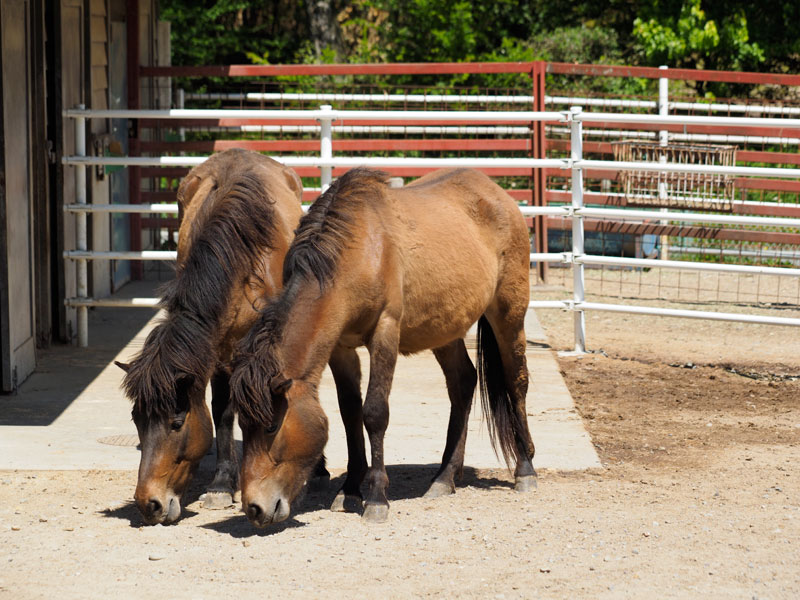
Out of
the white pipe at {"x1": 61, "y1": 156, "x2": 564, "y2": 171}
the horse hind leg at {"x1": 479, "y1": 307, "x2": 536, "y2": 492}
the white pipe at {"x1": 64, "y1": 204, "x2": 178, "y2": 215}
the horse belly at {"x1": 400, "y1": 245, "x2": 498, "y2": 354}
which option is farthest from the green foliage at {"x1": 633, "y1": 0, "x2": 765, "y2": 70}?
the horse belly at {"x1": 400, "y1": 245, "x2": 498, "y2": 354}

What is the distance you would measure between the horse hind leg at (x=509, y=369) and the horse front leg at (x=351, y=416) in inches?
33.0

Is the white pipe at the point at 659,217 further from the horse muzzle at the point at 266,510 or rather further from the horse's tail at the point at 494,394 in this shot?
the horse muzzle at the point at 266,510

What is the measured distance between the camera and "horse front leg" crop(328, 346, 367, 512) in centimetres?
508

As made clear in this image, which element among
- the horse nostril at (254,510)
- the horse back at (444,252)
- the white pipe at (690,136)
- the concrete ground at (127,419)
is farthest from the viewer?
the white pipe at (690,136)

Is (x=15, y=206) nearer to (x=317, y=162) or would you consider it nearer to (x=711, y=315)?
(x=317, y=162)

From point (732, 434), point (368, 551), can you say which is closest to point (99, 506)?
point (368, 551)

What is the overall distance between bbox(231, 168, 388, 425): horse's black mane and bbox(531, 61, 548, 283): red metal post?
5895 mm

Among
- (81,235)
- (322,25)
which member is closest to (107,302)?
(81,235)

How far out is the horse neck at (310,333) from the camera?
176 inches

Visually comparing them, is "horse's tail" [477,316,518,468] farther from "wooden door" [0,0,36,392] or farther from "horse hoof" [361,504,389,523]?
"wooden door" [0,0,36,392]

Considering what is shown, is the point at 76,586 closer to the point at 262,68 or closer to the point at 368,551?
the point at 368,551

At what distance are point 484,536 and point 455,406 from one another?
1.09 m

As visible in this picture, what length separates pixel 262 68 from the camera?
449 inches

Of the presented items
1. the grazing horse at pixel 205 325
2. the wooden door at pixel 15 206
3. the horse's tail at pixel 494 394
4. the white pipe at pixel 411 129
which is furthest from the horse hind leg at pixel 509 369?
the white pipe at pixel 411 129
